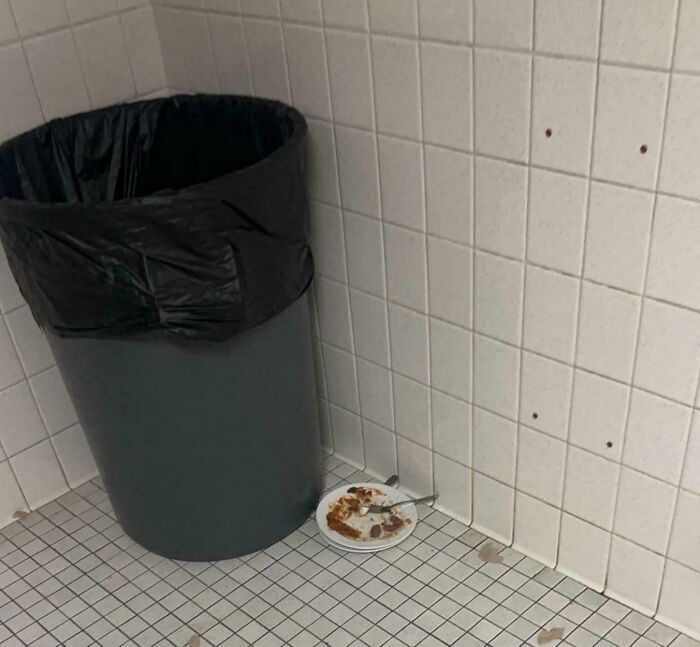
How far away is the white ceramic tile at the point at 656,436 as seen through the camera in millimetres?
1135

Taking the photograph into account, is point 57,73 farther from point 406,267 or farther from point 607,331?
point 607,331

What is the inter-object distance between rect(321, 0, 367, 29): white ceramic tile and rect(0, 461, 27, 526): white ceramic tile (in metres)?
0.93

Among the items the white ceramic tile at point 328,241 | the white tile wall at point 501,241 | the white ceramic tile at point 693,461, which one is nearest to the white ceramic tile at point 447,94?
the white tile wall at point 501,241

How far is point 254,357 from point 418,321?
26cm

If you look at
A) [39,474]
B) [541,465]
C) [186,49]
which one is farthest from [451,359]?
[39,474]

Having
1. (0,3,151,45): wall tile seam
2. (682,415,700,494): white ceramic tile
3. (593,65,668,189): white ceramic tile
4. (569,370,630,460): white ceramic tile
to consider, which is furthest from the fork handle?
(0,3,151,45): wall tile seam

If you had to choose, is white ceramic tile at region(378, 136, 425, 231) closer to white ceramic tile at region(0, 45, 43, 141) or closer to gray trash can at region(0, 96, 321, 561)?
gray trash can at region(0, 96, 321, 561)

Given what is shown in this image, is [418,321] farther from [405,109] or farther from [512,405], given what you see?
[405,109]

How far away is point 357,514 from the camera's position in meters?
1.51

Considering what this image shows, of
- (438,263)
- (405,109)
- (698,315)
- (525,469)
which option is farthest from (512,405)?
(405,109)

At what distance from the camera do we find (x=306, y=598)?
1380mm

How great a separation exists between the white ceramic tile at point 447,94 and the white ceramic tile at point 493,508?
1.81ft

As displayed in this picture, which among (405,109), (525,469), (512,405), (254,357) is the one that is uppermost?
(405,109)

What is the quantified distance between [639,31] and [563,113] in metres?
0.13
